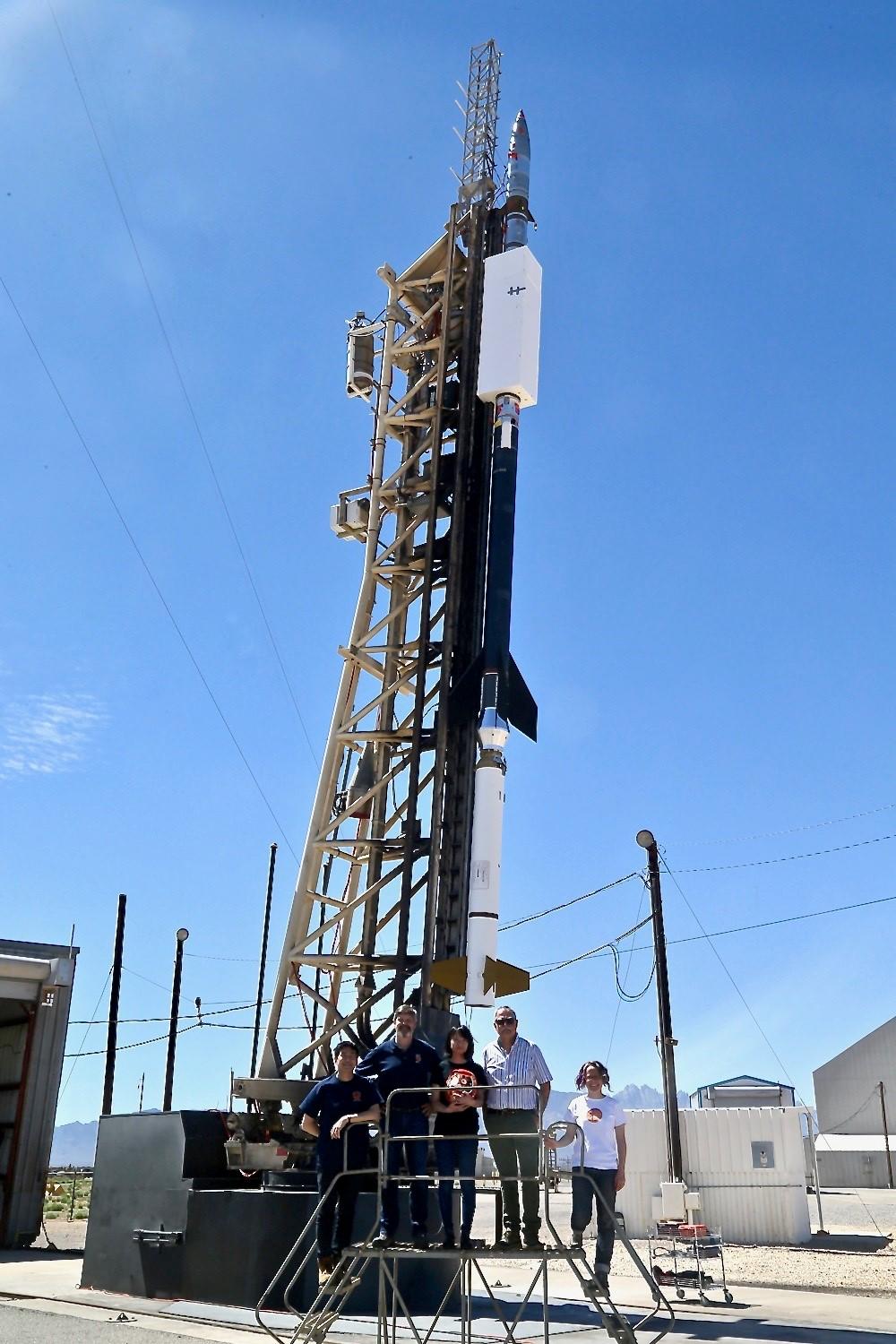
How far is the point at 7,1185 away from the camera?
2019 centimetres

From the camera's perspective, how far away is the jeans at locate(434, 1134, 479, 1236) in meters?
9.06

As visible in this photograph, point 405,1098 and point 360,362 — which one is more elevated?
point 360,362

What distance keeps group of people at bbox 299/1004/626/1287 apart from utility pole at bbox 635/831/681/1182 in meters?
11.8

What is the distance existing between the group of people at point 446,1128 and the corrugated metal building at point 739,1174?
563 inches

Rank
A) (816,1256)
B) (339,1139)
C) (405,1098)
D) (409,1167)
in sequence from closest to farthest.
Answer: (409,1167) → (405,1098) → (339,1139) → (816,1256)

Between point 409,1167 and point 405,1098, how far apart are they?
1.71ft

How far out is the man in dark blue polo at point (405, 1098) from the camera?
9.40 m

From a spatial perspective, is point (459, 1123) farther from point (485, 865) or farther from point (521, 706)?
point (521, 706)

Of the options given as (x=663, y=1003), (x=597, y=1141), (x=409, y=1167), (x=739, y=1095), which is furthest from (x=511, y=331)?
(x=739, y=1095)

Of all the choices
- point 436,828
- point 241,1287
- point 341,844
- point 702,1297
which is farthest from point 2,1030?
point 702,1297

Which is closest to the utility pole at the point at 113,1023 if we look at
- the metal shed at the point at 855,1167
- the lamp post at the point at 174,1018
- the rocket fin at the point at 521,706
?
the lamp post at the point at 174,1018

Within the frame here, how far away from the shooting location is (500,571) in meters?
19.0

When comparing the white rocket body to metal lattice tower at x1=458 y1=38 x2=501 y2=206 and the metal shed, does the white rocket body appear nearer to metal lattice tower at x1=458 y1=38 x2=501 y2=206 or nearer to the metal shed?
metal lattice tower at x1=458 y1=38 x2=501 y2=206

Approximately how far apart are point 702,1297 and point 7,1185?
470 inches
